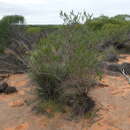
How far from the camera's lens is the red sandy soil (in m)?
3.55

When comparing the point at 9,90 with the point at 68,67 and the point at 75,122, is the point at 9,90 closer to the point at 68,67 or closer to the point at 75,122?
the point at 68,67

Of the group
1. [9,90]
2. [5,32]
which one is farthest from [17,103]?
[5,32]

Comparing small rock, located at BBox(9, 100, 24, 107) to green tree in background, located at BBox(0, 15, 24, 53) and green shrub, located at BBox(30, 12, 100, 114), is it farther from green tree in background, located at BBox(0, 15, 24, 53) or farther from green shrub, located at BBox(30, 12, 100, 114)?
green tree in background, located at BBox(0, 15, 24, 53)

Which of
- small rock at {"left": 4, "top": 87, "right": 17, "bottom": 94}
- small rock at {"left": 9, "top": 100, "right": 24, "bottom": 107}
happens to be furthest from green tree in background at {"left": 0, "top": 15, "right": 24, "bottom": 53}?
small rock at {"left": 9, "top": 100, "right": 24, "bottom": 107}

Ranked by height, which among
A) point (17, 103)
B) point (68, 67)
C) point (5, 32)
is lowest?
point (17, 103)

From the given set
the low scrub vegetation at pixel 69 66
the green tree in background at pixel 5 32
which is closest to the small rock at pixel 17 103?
the low scrub vegetation at pixel 69 66

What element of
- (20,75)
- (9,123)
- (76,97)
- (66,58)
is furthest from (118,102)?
(20,75)

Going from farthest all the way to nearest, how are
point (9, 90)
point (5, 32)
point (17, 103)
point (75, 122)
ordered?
1. point (5, 32)
2. point (9, 90)
3. point (17, 103)
4. point (75, 122)

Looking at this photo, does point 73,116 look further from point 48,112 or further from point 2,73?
point 2,73

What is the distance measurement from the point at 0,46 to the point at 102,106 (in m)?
5.75

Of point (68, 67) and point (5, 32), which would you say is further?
point (5, 32)

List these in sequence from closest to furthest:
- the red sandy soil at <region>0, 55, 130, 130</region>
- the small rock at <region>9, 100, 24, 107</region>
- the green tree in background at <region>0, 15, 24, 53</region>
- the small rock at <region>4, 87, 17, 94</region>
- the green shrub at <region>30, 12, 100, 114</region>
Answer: the red sandy soil at <region>0, 55, 130, 130</region> → the green shrub at <region>30, 12, 100, 114</region> → the small rock at <region>9, 100, 24, 107</region> → the small rock at <region>4, 87, 17, 94</region> → the green tree in background at <region>0, 15, 24, 53</region>

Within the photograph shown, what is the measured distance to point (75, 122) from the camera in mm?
3637

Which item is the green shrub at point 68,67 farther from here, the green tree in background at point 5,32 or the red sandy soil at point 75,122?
the green tree in background at point 5,32
